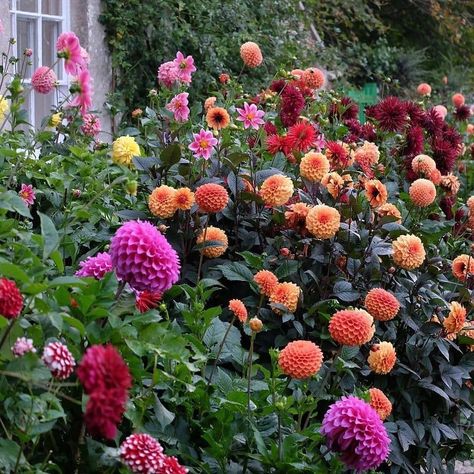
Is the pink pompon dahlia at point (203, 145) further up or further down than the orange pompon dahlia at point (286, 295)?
further up

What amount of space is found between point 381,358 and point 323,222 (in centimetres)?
A: 37

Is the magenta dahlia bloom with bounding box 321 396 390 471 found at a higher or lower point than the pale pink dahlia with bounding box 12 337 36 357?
lower

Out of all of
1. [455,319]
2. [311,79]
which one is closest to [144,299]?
[455,319]

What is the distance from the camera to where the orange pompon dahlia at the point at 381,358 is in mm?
2318

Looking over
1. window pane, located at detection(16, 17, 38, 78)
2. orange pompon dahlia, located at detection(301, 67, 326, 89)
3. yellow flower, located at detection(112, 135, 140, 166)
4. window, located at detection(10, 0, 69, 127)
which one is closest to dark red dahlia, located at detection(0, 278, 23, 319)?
yellow flower, located at detection(112, 135, 140, 166)

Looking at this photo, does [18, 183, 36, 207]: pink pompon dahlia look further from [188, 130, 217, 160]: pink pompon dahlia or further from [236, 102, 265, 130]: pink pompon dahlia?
[236, 102, 265, 130]: pink pompon dahlia

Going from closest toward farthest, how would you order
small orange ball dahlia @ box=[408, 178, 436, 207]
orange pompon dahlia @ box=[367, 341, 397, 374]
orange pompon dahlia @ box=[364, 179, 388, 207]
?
orange pompon dahlia @ box=[367, 341, 397, 374] → orange pompon dahlia @ box=[364, 179, 388, 207] → small orange ball dahlia @ box=[408, 178, 436, 207]

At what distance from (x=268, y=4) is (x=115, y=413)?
21.8 ft

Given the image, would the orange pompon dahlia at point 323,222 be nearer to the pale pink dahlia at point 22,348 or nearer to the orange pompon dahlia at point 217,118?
the orange pompon dahlia at point 217,118

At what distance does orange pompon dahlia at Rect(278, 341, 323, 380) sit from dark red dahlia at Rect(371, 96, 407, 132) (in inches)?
63.1

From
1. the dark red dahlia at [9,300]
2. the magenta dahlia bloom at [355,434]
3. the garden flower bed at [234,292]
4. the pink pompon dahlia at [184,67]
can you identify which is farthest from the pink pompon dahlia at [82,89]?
the pink pompon dahlia at [184,67]

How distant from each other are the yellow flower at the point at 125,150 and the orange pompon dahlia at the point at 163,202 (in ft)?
0.95

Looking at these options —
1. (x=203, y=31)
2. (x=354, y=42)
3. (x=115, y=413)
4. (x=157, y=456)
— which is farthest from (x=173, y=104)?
(x=354, y=42)

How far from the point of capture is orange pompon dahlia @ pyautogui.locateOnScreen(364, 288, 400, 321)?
2.32m
